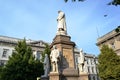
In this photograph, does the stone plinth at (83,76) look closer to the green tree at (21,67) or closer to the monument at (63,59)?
the monument at (63,59)

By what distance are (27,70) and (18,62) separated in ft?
5.77

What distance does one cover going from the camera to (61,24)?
50.5 ft

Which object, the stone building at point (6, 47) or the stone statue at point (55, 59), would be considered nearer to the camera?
the stone statue at point (55, 59)

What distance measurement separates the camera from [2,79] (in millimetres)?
23219

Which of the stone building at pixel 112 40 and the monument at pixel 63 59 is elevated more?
the stone building at pixel 112 40

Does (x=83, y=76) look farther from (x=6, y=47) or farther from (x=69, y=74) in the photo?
(x=6, y=47)

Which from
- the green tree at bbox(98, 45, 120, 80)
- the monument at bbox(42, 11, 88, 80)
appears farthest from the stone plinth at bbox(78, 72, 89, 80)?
the green tree at bbox(98, 45, 120, 80)

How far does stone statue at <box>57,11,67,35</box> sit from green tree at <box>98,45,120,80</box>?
14482 mm

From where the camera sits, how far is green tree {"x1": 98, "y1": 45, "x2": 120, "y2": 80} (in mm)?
25859

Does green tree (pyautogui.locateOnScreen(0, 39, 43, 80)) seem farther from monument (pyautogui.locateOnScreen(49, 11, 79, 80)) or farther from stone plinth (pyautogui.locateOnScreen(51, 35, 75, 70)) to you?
stone plinth (pyautogui.locateOnScreen(51, 35, 75, 70))

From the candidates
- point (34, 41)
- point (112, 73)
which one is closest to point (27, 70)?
point (112, 73)

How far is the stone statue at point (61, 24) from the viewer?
1520 cm

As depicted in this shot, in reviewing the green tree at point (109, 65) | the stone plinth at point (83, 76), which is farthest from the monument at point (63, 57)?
the green tree at point (109, 65)

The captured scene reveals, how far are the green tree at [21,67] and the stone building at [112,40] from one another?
54.2ft
